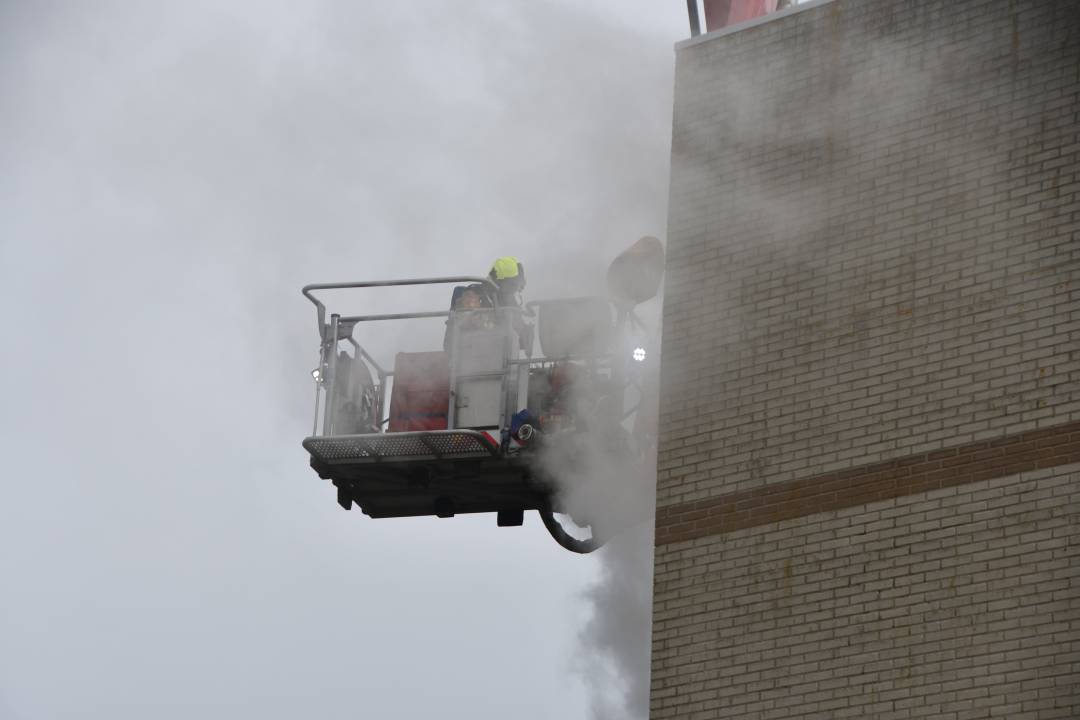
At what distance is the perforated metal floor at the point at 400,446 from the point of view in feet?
47.9

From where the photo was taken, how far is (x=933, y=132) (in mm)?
12133

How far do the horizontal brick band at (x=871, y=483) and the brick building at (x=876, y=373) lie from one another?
0.05 ft

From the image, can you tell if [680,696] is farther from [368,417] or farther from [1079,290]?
[368,417]

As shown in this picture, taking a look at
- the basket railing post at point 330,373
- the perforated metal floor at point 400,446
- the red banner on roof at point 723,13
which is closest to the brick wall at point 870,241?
the red banner on roof at point 723,13

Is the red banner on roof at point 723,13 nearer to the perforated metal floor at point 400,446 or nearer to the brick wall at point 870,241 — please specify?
the brick wall at point 870,241

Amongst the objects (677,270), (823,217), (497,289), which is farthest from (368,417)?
(823,217)

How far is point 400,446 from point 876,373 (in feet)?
14.5

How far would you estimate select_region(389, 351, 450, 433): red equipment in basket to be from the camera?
15.1 m

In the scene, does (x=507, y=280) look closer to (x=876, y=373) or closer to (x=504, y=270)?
(x=504, y=270)

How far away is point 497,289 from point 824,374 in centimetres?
395

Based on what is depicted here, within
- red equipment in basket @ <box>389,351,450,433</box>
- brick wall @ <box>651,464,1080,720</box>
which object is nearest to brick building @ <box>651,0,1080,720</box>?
brick wall @ <box>651,464,1080,720</box>

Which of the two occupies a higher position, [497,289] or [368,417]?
[497,289]

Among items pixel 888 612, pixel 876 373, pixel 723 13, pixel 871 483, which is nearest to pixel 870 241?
pixel 876 373

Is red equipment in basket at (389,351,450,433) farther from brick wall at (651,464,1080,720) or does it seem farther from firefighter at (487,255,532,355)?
brick wall at (651,464,1080,720)
